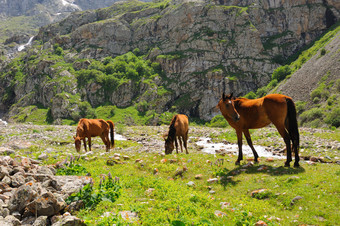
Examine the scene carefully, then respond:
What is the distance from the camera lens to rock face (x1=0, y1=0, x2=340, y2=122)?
4045 inches

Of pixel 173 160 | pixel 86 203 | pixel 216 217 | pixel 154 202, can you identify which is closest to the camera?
pixel 216 217

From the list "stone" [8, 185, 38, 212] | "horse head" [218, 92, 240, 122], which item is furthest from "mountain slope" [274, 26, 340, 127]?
"stone" [8, 185, 38, 212]

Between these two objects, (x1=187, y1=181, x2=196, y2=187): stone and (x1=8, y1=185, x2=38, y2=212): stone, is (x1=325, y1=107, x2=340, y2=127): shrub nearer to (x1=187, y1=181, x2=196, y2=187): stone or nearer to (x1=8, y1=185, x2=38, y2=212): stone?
(x1=187, y1=181, x2=196, y2=187): stone

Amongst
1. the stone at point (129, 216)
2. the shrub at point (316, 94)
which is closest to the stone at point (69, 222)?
the stone at point (129, 216)

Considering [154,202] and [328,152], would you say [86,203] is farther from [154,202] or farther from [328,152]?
[328,152]

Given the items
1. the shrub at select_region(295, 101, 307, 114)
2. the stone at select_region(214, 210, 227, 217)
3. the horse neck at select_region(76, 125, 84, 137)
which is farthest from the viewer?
the shrub at select_region(295, 101, 307, 114)

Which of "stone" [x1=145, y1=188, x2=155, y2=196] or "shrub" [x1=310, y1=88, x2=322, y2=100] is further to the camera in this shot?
"shrub" [x1=310, y1=88, x2=322, y2=100]

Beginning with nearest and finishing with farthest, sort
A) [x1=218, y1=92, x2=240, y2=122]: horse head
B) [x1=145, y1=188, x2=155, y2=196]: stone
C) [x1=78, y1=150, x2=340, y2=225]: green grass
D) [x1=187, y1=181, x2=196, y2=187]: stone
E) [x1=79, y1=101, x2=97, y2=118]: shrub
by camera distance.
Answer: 1. [x1=78, y1=150, x2=340, y2=225]: green grass
2. [x1=145, y1=188, x2=155, y2=196]: stone
3. [x1=187, y1=181, x2=196, y2=187]: stone
4. [x1=218, y1=92, x2=240, y2=122]: horse head
5. [x1=79, y1=101, x2=97, y2=118]: shrub

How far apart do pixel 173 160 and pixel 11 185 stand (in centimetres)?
825

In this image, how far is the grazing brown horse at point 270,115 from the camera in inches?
400

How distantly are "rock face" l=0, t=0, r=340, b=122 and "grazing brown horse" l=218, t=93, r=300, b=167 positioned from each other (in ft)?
282

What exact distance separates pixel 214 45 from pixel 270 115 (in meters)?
111

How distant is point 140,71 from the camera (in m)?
115

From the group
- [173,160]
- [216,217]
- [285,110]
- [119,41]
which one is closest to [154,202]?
[216,217]
